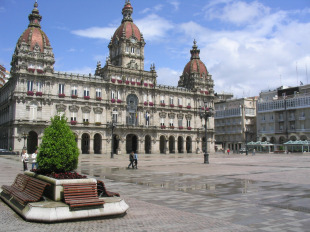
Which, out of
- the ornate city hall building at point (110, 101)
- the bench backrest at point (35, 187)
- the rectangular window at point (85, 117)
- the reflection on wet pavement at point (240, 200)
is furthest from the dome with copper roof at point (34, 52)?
the bench backrest at point (35, 187)

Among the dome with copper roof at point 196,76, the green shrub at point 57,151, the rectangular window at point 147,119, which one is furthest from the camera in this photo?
the dome with copper roof at point 196,76

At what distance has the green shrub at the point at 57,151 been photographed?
10.5 metres

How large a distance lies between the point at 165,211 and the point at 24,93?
5306 centimetres

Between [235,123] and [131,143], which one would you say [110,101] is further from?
[235,123]

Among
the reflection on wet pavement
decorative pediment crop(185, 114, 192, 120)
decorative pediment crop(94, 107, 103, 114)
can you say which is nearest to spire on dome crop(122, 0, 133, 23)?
decorative pediment crop(94, 107, 103, 114)

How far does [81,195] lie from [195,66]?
7772 cm

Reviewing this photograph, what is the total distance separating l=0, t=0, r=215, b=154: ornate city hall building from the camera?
2256 inches

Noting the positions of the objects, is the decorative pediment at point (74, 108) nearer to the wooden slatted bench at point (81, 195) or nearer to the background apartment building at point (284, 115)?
the background apartment building at point (284, 115)

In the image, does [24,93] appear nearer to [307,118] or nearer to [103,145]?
[103,145]

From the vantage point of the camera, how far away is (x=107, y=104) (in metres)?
65.6

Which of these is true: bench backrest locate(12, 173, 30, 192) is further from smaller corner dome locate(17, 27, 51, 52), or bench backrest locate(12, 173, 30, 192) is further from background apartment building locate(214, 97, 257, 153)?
background apartment building locate(214, 97, 257, 153)

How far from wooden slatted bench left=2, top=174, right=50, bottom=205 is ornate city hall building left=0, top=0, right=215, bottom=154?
37633mm

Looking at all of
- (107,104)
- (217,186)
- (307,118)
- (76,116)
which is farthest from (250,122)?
(217,186)

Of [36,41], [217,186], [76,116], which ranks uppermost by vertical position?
[36,41]
